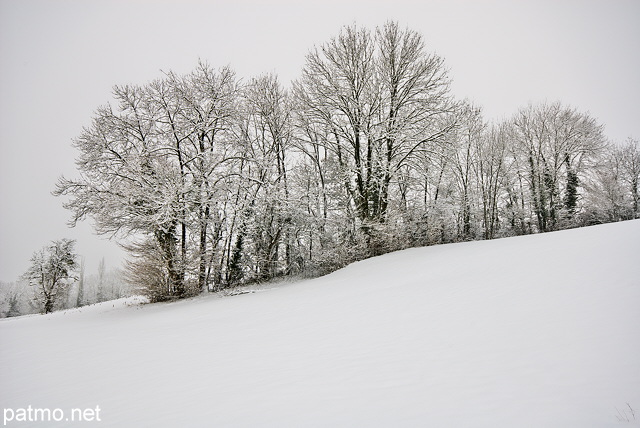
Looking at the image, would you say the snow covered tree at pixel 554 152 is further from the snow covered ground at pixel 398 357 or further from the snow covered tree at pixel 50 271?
the snow covered tree at pixel 50 271

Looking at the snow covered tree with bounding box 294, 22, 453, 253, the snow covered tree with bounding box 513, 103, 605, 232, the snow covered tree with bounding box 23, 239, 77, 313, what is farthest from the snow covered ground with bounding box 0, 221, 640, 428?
the snow covered tree with bounding box 23, 239, 77, 313

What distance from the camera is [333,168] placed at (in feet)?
57.2

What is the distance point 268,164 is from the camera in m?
14.5

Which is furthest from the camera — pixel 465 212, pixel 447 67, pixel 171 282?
pixel 465 212

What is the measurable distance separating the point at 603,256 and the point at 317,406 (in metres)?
7.06

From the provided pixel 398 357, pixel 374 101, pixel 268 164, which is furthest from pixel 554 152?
pixel 398 357

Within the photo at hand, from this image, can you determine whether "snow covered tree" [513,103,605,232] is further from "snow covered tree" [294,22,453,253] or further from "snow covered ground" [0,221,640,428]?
"snow covered ground" [0,221,640,428]

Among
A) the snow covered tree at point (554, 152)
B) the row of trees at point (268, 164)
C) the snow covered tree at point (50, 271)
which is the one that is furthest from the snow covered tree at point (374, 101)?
the snow covered tree at point (50, 271)

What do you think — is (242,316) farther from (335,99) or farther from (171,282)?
(335,99)

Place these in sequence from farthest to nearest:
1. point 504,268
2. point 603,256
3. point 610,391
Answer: point 504,268 → point 603,256 → point 610,391

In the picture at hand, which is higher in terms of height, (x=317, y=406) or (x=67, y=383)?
(x=317, y=406)

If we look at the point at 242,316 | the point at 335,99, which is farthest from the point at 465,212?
the point at 242,316

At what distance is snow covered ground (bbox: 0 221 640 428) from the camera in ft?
9.29

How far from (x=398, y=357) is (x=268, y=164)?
39.9 feet
